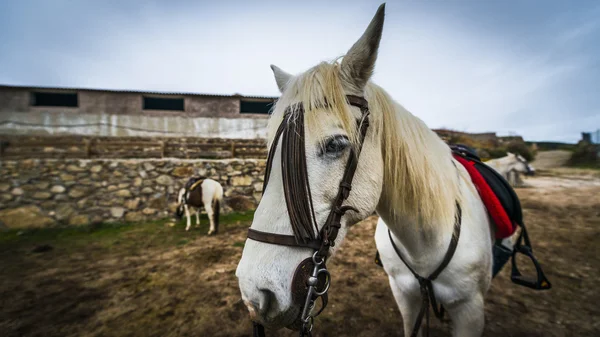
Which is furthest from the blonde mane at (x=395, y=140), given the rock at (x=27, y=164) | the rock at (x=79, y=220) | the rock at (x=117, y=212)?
the rock at (x=27, y=164)

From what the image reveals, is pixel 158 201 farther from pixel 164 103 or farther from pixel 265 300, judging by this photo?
pixel 164 103

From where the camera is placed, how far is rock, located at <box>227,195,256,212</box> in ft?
26.2

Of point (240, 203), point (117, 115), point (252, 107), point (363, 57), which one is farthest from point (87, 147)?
point (252, 107)

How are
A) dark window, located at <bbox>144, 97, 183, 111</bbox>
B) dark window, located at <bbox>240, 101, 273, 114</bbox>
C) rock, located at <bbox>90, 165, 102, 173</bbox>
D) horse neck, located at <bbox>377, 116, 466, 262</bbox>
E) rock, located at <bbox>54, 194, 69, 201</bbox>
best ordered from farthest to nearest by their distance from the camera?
dark window, located at <bbox>240, 101, 273, 114</bbox> → dark window, located at <bbox>144, 97, 183, 111</bbox> → rock, located at <bbox>90, 165, 102, 173</bbox> → rock, located at <bbox>54, 194, 69, 201</bbox> → horse neck, located at <bbox>377, 116, 466, 262</bbox>

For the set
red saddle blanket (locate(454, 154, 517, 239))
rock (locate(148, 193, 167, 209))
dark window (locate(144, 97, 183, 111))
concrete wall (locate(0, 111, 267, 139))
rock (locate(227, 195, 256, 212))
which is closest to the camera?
red saddle blanket (locate(454, 154, 517, 239))

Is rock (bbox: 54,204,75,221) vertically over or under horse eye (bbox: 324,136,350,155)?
under

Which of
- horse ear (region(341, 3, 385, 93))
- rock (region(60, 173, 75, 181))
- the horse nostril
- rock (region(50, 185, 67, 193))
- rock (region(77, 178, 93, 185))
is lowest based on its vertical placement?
rock (region(50, 185, 67, 193))

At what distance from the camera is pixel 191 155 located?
8320 millimetres

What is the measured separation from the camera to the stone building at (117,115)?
45.0 feet

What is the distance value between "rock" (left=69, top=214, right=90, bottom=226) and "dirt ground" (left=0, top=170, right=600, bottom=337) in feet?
1.83

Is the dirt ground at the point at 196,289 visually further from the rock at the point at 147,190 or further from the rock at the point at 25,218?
the rock at the point at 147,190

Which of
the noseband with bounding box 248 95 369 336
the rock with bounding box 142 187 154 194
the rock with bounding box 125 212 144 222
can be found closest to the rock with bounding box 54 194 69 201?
the rock with bounding box 125 212 144 222

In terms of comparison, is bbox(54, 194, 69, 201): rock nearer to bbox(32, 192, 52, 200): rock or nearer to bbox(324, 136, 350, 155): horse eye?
bbox(32, 192, 52, 200): rock

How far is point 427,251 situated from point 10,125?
2250 cm
